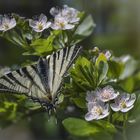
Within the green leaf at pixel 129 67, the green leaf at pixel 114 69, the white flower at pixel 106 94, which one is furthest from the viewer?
the green leaf at pixel 129 67

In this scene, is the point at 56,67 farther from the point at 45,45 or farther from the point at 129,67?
the point at 129,67

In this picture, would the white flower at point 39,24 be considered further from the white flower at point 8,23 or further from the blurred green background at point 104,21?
the blurred green background at point 104,21

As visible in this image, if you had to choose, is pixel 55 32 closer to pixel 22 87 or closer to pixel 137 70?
pixel 22 87

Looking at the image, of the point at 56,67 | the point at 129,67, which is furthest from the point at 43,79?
the point at 129,67

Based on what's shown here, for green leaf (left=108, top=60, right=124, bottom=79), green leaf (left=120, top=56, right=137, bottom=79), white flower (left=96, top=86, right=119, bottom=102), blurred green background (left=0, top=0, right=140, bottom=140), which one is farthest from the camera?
blurred green background (left=0, top=0, right=140, bottom=140)

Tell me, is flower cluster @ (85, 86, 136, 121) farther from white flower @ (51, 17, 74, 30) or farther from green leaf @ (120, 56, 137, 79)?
green leaf @ (120, 56, 137, 79)

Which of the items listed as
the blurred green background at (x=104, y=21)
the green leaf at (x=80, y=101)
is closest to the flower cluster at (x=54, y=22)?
the green leaf at (x=80, y=101)

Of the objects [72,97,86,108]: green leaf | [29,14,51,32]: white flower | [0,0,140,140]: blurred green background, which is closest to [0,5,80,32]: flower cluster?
[29,14,51,32]: white flower
